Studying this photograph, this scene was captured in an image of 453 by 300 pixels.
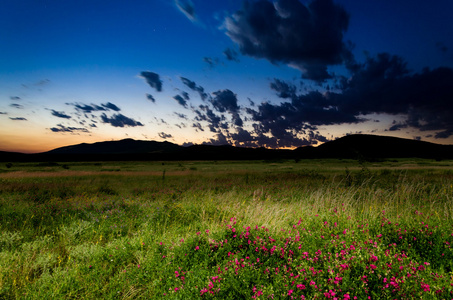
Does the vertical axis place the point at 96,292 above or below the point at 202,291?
below

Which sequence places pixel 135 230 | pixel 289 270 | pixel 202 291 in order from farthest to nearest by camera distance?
1. pixel 135 230
2. pixel 289 270
3. pixel 202 291

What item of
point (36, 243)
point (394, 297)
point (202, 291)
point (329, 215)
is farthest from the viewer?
point (329, 215)

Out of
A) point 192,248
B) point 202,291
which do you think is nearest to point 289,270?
point 202,291

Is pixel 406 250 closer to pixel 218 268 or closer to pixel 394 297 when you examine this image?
pixel 394 297

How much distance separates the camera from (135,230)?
6762 millimetres

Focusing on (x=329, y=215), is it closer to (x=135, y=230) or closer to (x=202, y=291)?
(x=202, y=291)

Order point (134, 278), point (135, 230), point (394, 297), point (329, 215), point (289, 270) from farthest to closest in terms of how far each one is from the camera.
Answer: point (135, 230)
point (329, 215)
point (134, 278)
point (289, 270)
point (394, 297)

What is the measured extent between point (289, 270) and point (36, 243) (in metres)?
5.98

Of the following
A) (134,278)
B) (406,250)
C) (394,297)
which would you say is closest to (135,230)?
(134,278)

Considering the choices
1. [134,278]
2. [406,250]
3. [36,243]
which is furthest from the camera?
[36,243]

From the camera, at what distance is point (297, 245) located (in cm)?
452

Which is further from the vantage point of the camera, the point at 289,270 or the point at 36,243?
the point at 36,243

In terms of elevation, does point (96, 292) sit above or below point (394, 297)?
below

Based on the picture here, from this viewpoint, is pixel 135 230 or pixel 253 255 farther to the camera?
pixel 135 230
